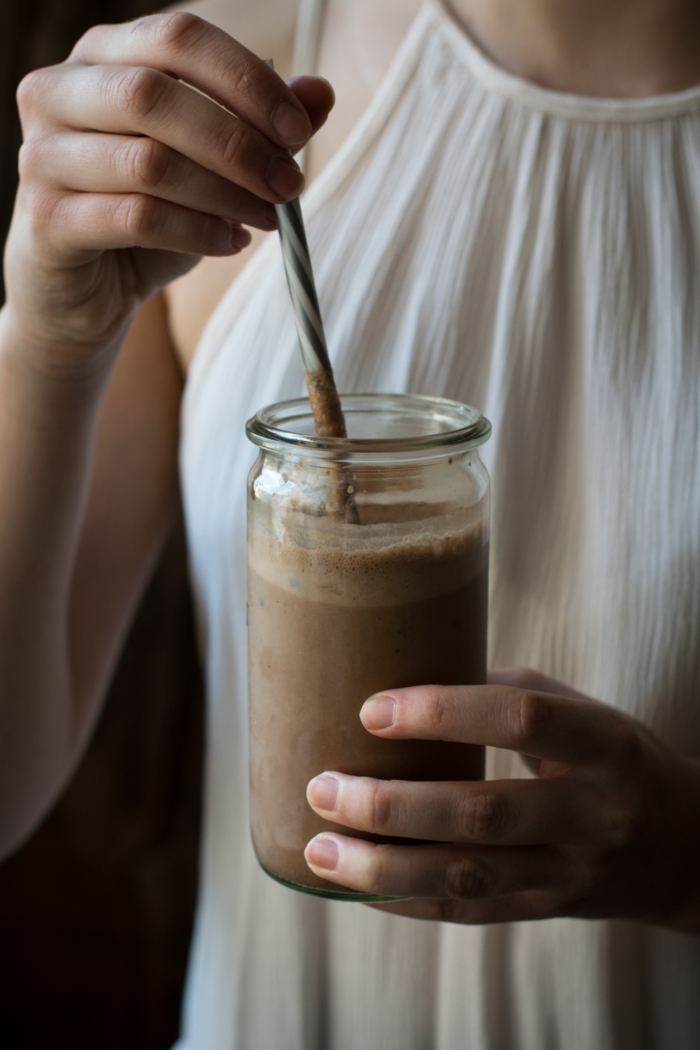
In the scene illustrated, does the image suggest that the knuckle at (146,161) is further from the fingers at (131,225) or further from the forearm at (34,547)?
the forearm at (34,547)

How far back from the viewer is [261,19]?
0.76 meters

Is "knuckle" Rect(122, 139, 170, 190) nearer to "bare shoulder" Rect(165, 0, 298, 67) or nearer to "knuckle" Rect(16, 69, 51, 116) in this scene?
"knuckle" Rect(16, 69, 51, 116)

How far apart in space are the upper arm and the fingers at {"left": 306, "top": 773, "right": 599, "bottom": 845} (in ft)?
1.35

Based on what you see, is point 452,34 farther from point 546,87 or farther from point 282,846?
point 282,846

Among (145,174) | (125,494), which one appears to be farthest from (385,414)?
(125,494)

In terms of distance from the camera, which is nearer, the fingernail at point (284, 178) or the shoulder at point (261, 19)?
the fingernail at point (284, 178)

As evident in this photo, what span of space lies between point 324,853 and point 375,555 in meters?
0.17

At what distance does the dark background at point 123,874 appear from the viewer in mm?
1436

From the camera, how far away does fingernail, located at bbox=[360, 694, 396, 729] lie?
438mm

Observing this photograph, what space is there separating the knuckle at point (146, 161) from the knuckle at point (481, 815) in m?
0.38

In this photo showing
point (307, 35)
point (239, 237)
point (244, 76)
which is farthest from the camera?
point (307, 35)

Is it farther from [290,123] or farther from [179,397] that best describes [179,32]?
[179,397]

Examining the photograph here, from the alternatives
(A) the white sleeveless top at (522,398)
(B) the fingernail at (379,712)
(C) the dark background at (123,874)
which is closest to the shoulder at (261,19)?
(A) the white sleeveless top at (522,398)

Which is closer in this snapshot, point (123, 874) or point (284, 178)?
point (284, 178)
